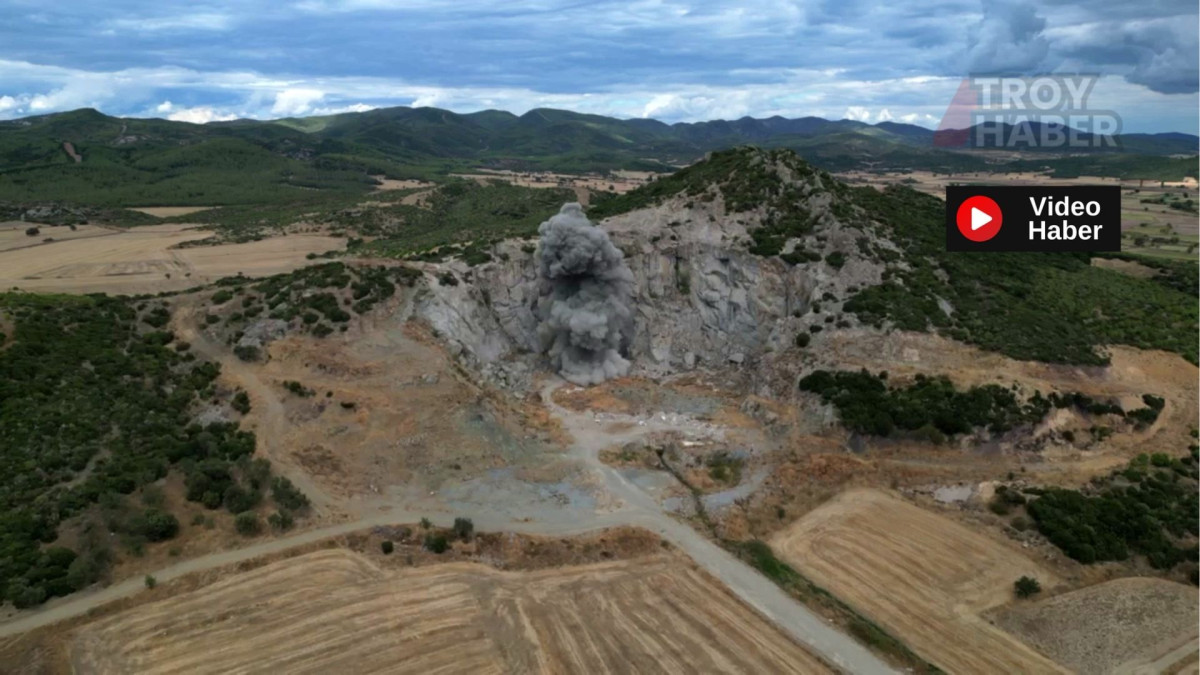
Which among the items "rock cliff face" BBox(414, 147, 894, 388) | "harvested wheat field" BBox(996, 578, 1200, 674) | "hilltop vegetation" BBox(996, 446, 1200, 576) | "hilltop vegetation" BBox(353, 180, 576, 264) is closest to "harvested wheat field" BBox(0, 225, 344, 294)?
"hilltop vegetation" BBox(353, 180, 576, 264)

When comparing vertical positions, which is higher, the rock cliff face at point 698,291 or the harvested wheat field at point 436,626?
the rock cliff face at point 698,291

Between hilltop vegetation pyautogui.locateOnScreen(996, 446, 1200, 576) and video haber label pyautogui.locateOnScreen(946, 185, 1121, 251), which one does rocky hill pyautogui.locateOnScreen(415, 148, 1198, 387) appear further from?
video haber label pyautogui.locateOnScreen(946, 185, 1121, 251)

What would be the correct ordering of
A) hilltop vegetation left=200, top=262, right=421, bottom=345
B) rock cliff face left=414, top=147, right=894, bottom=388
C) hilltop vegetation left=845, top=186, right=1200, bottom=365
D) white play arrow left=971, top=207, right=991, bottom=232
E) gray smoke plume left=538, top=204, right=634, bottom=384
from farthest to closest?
gray smoke plume left=538, top=204, right=634, bottom=384, rock cliff face left=414, top=147, right=894, bottom=388, hilltop vegetation left=845, top=186, right=1200, bottom=365, hilltop vegetation left=200, top=262, right=421, bottom=345, white play arrow left=971, top=207, right=991, bottom=232

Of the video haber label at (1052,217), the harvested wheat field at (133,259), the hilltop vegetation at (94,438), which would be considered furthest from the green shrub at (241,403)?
the video haber label at (1052,217)

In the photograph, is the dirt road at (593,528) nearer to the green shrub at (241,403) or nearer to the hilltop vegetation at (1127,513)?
the green shrub at (241,403)

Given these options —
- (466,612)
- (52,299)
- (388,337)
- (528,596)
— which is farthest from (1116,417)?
(52,299)

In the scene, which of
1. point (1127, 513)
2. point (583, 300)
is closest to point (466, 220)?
point (583, 300)

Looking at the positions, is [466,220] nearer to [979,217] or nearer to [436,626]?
[979,217]
